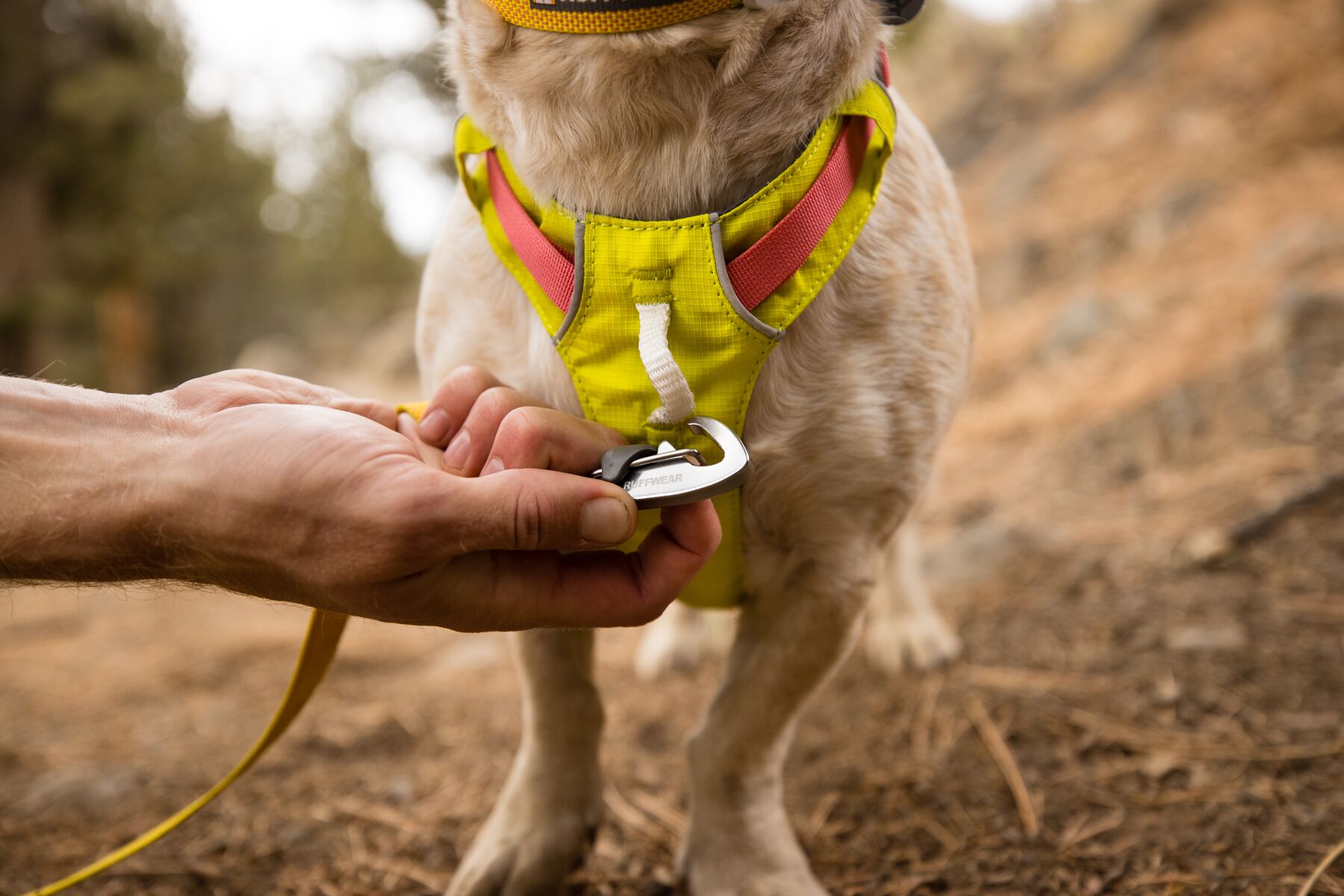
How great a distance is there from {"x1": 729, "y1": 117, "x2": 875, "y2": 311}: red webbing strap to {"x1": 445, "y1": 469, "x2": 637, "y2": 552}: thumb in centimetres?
33

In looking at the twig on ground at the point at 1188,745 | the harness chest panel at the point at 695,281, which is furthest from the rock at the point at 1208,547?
the harness chest panel at the point at 695,281

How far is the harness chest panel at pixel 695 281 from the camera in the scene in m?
1.11

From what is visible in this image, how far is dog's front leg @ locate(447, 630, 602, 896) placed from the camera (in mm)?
1449

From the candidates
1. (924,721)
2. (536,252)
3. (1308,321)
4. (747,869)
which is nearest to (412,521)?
(536,252)

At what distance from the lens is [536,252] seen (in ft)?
3.92

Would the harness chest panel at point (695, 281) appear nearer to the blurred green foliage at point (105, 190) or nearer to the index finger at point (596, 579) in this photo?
the index finger at point (596, 579)

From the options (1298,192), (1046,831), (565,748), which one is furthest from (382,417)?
(1298,192)

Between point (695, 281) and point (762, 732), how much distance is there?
738mm

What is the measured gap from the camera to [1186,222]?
523cm

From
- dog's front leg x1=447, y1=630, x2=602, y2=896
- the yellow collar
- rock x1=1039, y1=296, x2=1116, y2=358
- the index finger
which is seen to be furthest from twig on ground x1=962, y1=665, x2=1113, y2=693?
rock x1=1039, y1=296, x2=1116, y2=358

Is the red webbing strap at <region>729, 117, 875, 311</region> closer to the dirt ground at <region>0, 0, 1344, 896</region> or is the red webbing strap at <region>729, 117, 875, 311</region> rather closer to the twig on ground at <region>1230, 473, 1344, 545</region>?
the dirt ground at <region>0, 0, 1344, 896</region>

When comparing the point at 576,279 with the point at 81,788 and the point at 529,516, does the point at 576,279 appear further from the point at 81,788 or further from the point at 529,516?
the point at 81,788

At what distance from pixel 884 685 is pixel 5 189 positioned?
12797mm

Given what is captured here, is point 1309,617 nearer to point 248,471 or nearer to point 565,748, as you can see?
point 565,748
